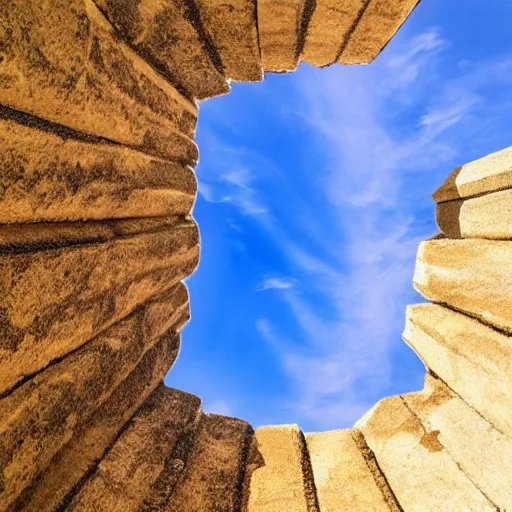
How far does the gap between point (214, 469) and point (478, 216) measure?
1774 millimetres

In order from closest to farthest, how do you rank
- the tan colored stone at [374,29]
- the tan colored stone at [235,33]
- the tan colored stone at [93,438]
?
the tan colored stone at [93,438] → the tan colored stone at [235,33] → the tan colored stone at [374,29]

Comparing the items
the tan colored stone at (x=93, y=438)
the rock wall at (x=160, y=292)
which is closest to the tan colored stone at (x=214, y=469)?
the rock wall at (x=160, y=292)

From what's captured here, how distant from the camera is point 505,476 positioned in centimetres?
146

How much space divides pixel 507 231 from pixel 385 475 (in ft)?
4.14

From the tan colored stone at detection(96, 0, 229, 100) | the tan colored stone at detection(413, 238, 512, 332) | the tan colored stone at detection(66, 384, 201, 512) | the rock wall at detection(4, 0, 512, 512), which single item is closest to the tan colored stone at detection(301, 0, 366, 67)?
the rock wall at detection(4, 0, 512, 512)

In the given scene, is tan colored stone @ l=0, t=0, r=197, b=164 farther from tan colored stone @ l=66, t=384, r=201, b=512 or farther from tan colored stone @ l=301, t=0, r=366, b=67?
tan colored stone @ l=66, t=384, r=201, b=512

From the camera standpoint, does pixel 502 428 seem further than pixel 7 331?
Yes

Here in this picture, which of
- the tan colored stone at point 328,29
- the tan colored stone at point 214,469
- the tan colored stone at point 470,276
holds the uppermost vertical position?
the tan colored stone at point 328,29

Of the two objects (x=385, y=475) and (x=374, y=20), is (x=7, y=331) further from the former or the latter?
(x=374, y=20)

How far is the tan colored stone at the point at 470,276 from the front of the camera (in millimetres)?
1572

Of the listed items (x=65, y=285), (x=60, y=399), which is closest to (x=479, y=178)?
(x=65, y=285)

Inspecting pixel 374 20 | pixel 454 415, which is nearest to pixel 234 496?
pixel 454 415

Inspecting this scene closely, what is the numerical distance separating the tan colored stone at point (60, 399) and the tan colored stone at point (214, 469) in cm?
56

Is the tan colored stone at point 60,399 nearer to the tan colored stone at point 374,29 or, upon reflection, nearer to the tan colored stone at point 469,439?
the tan colored stone at point 469,439
